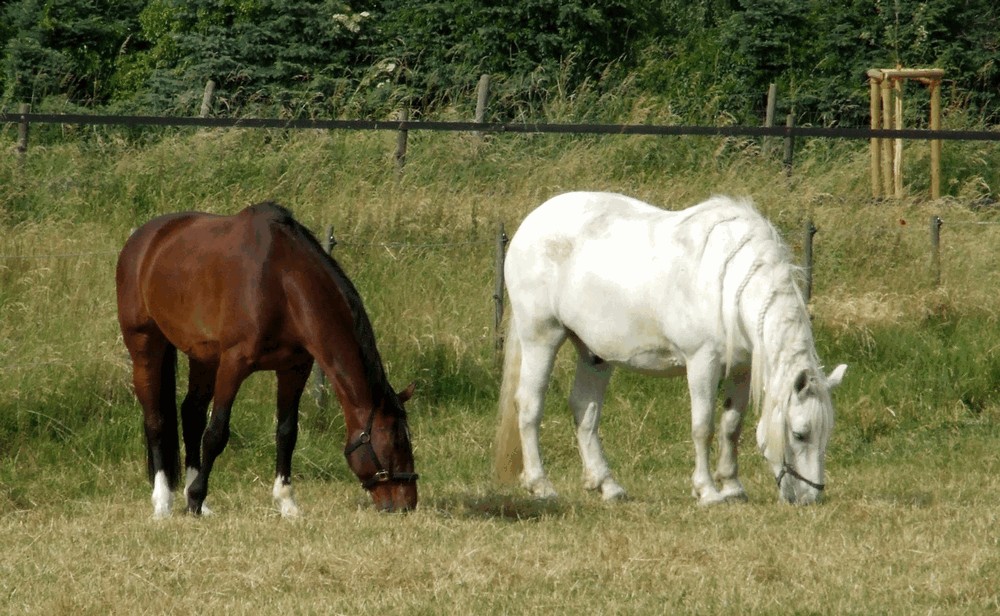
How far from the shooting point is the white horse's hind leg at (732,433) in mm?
8398

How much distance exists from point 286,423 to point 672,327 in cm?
219

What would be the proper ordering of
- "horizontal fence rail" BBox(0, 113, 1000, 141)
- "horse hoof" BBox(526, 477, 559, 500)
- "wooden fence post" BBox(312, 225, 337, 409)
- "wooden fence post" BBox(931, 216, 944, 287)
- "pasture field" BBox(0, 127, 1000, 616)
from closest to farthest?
"pasture field" BBox(0, 127, 1000, 616)
"horse hoof" BBox(526, 477, 559, 500)
"wooden fence post" BBox(312, 225, 337, 409)
"wooden fence post" BBox(931, 216, 944, 287)
"horizontal fence rail" BBox(0, 113, 1000, 141)

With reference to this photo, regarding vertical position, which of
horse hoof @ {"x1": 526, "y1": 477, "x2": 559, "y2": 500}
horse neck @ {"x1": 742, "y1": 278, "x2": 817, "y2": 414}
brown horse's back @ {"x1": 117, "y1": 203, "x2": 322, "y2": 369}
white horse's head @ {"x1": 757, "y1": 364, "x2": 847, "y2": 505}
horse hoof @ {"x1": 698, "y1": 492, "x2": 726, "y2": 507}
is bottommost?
horse hoof @ {"x1": 526, "y1": 477, "x2": 559, "y2": 500}

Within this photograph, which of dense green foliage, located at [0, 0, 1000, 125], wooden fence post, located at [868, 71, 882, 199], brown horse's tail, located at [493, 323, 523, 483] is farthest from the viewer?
dense green foliage, located at [0, 0, 1000, 125]

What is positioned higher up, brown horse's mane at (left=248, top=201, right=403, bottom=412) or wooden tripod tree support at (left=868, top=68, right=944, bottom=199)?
brown horse's mane at (left=248, top=201, right=403, bottom=412)

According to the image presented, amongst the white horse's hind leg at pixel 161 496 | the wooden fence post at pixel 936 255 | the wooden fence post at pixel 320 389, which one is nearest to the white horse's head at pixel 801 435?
the white horse's hind leg at pixel 161 496

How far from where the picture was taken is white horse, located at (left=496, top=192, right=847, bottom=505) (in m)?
7.86

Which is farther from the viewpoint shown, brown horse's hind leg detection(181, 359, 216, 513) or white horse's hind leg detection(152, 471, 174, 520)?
brown horse's hind leg detection(181, 359, 216, 513)

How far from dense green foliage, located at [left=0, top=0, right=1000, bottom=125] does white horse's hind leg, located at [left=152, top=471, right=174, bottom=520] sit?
41.2 ft

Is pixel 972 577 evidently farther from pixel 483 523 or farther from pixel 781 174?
pixel 781 174

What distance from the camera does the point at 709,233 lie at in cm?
830

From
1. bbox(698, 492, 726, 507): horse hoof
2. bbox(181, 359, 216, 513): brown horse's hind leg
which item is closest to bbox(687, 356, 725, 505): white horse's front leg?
bbox(698, 492, 726, 507): horse hoof

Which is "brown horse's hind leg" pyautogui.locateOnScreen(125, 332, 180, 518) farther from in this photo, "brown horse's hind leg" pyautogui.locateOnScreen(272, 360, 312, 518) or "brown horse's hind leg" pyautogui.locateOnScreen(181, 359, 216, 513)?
"brown horse's hind leg" pyautogui.locateOnScreen(272, 360, 312, 518)

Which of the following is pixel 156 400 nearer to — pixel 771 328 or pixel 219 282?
pixel 219 282
